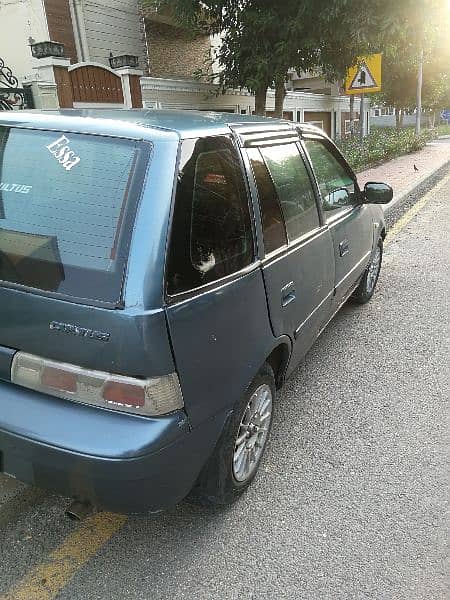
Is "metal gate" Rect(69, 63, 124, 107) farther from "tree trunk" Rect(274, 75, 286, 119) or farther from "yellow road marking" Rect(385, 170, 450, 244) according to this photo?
"yellow road marking" Rect(385, 170, 450, 244)

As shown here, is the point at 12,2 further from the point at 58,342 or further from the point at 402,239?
the point at 58,342

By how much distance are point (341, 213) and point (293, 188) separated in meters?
0.91

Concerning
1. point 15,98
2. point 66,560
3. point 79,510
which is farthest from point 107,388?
point 15,98

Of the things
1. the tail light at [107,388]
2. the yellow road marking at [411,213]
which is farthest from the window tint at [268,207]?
the yellow road marking at [411,213]

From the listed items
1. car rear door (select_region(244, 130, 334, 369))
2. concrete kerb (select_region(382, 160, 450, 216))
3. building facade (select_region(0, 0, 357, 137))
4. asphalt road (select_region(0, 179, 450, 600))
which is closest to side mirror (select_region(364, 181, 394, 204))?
car rear door (select_region(244, 130, 334, 369))

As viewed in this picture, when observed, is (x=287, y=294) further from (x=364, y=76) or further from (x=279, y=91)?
(x=279, y=91)

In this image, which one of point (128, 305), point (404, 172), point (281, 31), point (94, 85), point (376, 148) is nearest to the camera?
point (128, 305)

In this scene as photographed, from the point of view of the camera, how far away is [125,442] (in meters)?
1.71

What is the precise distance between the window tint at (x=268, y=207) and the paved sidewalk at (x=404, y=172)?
7305 mm

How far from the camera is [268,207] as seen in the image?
245 cm

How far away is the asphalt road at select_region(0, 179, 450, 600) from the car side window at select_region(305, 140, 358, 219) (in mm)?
1271

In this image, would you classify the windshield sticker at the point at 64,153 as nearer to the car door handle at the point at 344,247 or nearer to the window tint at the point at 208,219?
the window tint at the point at 208,219

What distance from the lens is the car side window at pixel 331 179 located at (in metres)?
3.32

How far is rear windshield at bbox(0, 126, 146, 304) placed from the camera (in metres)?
1.76
